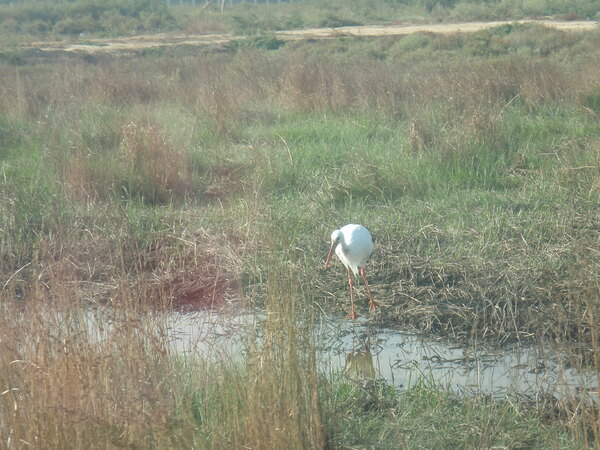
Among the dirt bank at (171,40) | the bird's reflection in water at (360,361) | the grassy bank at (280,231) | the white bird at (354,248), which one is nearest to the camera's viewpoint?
the grassy bank at (280,231)

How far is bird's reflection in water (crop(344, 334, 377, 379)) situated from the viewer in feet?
13.7

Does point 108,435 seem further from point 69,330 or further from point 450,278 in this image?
point 450,278

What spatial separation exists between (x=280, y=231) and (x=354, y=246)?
0.59m

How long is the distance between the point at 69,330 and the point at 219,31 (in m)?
30.8

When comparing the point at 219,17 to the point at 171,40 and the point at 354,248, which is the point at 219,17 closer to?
the point at 171,40

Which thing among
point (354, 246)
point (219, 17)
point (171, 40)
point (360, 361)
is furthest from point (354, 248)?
point (219, 17)

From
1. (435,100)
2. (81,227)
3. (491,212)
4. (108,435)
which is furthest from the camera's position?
(435,100)

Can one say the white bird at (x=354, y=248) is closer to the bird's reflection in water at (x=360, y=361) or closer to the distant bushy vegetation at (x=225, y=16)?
the bird's reflection in water at (x=360, y=361)

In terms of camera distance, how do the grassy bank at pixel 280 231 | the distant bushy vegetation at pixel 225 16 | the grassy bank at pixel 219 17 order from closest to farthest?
the grassy bank at pixel 280 231
the grassy bank at pixel 219 17
the distant bushy vegetation at pixel 225 16

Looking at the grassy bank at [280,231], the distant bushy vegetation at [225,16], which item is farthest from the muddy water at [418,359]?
the distant bushy vegetation at [225,16]

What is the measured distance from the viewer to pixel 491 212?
635 centimetres

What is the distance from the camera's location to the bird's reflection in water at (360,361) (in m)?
4.18

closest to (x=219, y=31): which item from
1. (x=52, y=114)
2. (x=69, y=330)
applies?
(x=52, y=114)

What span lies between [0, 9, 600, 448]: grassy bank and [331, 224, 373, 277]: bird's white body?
0.85 feet
